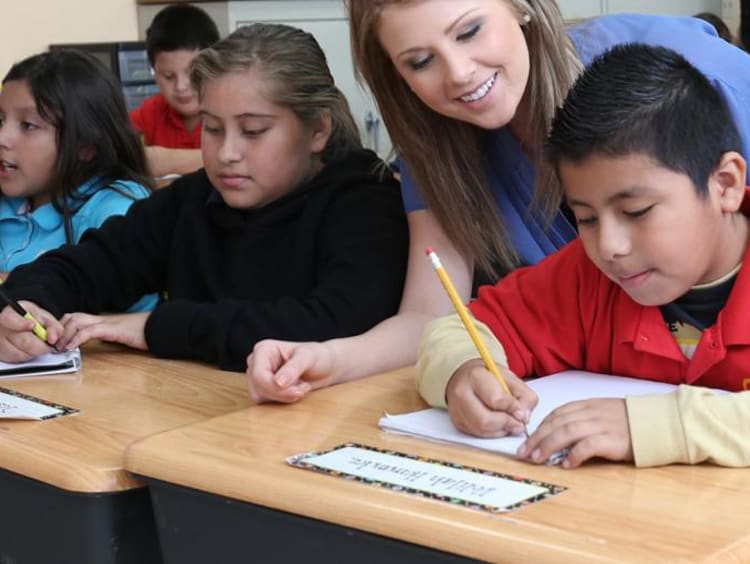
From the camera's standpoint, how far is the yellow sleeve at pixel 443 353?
114cm

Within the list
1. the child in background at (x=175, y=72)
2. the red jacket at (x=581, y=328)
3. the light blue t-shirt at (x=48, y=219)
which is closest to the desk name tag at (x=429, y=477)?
the red jacket at (x=581, y=328)

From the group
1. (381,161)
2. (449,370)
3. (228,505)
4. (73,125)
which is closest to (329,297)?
(381,161)

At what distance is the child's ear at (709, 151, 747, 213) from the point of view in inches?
44.2

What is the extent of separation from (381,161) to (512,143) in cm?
24

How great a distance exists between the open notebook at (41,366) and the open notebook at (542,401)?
520mm

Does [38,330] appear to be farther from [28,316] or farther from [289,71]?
[289,71]

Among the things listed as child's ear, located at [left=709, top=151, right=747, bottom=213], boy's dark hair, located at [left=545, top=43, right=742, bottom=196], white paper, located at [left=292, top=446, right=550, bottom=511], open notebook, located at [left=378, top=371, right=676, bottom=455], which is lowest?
open notebook, located at [left=378, top=371, right=676, bottom=455]

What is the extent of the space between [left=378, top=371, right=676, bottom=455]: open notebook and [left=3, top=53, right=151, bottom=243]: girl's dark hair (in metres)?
1.17

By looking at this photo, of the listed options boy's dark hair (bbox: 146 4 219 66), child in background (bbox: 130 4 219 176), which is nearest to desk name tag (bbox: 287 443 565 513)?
child in background (bbox: 130 4 219 176)

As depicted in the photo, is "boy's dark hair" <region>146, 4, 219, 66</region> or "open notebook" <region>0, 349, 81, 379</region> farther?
"boy's dark hair" <region>146, 4, 219, 66</region>

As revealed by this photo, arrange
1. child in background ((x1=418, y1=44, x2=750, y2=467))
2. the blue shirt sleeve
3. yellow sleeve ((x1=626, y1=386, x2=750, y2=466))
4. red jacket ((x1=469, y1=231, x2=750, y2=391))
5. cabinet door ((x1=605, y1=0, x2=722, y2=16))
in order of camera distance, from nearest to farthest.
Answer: yellow sleeve ((x1=626, y1=386, x2=750, y2=466)) → child in background ((x1=418, y1=44, x2=750, y2=467)) → red jacket ((x1=469, y1=231, x2=750, y2=391)) → the blue shirt sleeve → cabinet door ((x1=605, y1=0, x2=722, y2=16))

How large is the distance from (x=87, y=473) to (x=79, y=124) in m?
1.27

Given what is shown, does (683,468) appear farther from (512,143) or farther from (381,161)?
(381,161)

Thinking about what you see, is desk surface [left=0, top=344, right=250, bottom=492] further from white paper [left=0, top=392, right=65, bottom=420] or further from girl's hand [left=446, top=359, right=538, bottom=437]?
girl's hand [left=446, top=359, right=538, bottom=437]
